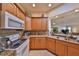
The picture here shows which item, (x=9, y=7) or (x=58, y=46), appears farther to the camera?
(x=58, y=46)

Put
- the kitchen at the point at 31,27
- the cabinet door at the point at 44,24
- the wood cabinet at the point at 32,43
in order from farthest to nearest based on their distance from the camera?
1. the cabinet door at the point at 44,24
2. the wood cabinet at the point at 32,43
3. the kitchen at the point at 31,27

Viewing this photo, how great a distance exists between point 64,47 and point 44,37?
7.00ft

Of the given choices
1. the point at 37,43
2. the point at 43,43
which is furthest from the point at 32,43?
A: the point at 43,43

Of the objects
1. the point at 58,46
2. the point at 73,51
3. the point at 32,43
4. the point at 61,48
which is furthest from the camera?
the point at 32,43

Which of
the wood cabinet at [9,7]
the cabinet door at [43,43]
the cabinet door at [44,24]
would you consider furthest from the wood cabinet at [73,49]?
the cabinet door at [44,24]

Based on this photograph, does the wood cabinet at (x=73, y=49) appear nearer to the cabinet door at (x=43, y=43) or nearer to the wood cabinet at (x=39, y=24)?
the cabinet door at (x=43, y=43)

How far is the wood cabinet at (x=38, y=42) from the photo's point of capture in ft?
18.6

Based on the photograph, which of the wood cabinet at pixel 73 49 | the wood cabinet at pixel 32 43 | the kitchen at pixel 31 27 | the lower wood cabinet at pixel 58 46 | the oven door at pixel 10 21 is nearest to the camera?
the oven door at pixel 10 21

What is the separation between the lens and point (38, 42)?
5.72 m

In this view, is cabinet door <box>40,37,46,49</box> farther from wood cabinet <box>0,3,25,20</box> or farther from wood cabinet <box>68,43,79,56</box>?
wood cabinet <box>0,3,25,20</box>

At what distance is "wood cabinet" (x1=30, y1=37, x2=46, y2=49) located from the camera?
5684mm

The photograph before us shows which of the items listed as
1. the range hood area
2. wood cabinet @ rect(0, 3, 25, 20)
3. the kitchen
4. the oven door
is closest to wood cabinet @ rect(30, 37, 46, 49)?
the kitchen

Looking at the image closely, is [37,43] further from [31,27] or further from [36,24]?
[36,24]

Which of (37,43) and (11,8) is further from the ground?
(11,8)
